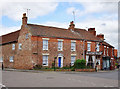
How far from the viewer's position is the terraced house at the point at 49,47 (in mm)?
30453

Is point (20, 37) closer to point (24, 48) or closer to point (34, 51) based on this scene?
point (24, 48)

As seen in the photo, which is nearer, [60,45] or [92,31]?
[60,45]

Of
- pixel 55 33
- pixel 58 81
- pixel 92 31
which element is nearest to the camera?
pixel 58 81

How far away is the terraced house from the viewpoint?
1199 inches

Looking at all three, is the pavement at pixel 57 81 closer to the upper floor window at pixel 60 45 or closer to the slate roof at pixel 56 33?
the slate roof at pixel 56 33

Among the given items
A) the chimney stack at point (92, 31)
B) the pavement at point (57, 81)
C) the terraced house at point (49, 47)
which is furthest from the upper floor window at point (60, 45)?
the pavement at point (57, 81)

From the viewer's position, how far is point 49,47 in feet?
104

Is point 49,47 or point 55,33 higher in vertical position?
point 55,33

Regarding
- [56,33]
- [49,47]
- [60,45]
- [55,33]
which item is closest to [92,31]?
[56,33]

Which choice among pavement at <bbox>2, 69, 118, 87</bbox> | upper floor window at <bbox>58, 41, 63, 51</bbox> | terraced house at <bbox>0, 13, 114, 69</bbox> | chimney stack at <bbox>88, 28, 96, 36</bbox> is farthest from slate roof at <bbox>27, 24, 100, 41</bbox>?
pavement at <bbox>2, 69, 118, 87</bbox>

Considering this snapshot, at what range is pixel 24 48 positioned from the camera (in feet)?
104

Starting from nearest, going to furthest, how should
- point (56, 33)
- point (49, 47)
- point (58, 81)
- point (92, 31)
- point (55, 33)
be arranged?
point (58, 81)
point (49, 47)
point (55, 33)
point (56, 33)
point (92, 31)

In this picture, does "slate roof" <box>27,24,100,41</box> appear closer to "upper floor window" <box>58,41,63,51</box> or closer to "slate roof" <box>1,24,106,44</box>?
"slate roof" <box>1,24,106,44</box>

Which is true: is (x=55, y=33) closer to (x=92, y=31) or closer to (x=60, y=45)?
(x=60, y=45)
